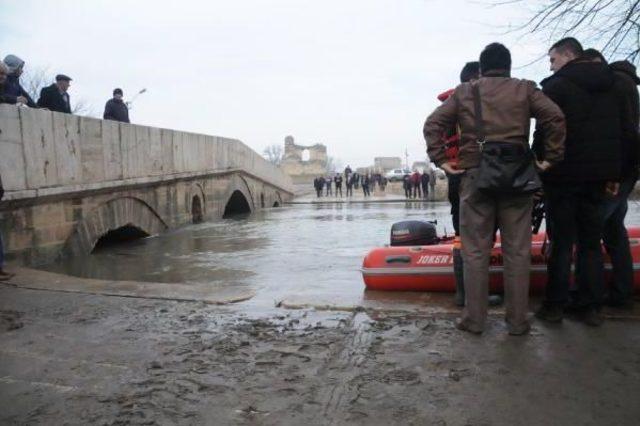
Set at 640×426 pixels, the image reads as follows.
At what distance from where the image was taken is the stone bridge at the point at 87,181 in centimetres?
719

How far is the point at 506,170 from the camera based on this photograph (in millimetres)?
3312

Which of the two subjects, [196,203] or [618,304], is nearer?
[618,304]

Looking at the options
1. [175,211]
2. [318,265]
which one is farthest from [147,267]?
[175,211]

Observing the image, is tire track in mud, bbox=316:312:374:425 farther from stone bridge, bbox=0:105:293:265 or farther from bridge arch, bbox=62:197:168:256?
bridge arch, bbox=62:197:168:256

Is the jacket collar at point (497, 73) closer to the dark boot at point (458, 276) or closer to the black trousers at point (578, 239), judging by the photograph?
the black trousers at point (578, 239)

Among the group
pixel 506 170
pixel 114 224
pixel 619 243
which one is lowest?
pixel 619 243

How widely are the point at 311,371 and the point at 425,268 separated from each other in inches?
79.5

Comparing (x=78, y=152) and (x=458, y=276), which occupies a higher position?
(x=78, y=152)

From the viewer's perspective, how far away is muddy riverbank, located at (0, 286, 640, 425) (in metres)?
2.39

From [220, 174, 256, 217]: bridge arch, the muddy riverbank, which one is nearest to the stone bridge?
[220, 174, 256, 217]: bridge arch

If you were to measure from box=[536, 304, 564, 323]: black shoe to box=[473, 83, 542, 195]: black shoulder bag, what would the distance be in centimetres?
85

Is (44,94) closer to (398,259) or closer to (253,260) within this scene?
(253,260)

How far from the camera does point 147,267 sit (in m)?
8.00

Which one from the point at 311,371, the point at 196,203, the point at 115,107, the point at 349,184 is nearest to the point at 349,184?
the point at 349,184
